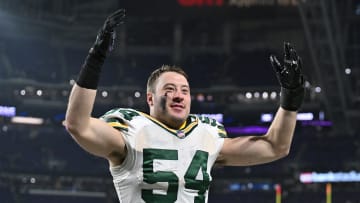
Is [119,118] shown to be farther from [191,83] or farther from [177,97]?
[191,83]

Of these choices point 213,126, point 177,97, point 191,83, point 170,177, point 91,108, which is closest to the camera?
point 91,108

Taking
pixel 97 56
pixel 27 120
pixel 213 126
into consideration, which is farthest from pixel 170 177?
pixel 27 120

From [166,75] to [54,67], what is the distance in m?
24.7

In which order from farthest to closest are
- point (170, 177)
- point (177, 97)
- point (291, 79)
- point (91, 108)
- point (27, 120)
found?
point (27, 120) < point (291, 79) < point (177, 97) < point (170, 177) < point (91, 108)

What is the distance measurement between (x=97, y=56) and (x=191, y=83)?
76.5ft

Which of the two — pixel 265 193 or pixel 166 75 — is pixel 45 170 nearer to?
pixel 265 193

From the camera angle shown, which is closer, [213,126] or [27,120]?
[213,126]

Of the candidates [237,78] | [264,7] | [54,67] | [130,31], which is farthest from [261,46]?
[54,67]

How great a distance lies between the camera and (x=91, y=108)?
2869 millimetres

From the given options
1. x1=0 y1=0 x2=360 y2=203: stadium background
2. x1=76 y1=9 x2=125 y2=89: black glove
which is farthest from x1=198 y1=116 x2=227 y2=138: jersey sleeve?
x1=0 y1=0 x2=360 y2=203: stadium background

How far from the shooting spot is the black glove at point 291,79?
3328 millimetres

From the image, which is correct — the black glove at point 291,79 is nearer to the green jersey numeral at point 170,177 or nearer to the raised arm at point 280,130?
the raised arm at point 280,130

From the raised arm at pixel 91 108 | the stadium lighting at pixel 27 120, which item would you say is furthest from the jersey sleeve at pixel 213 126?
the stadium lighting at pixel 27 120

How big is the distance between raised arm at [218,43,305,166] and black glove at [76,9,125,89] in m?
0.96
